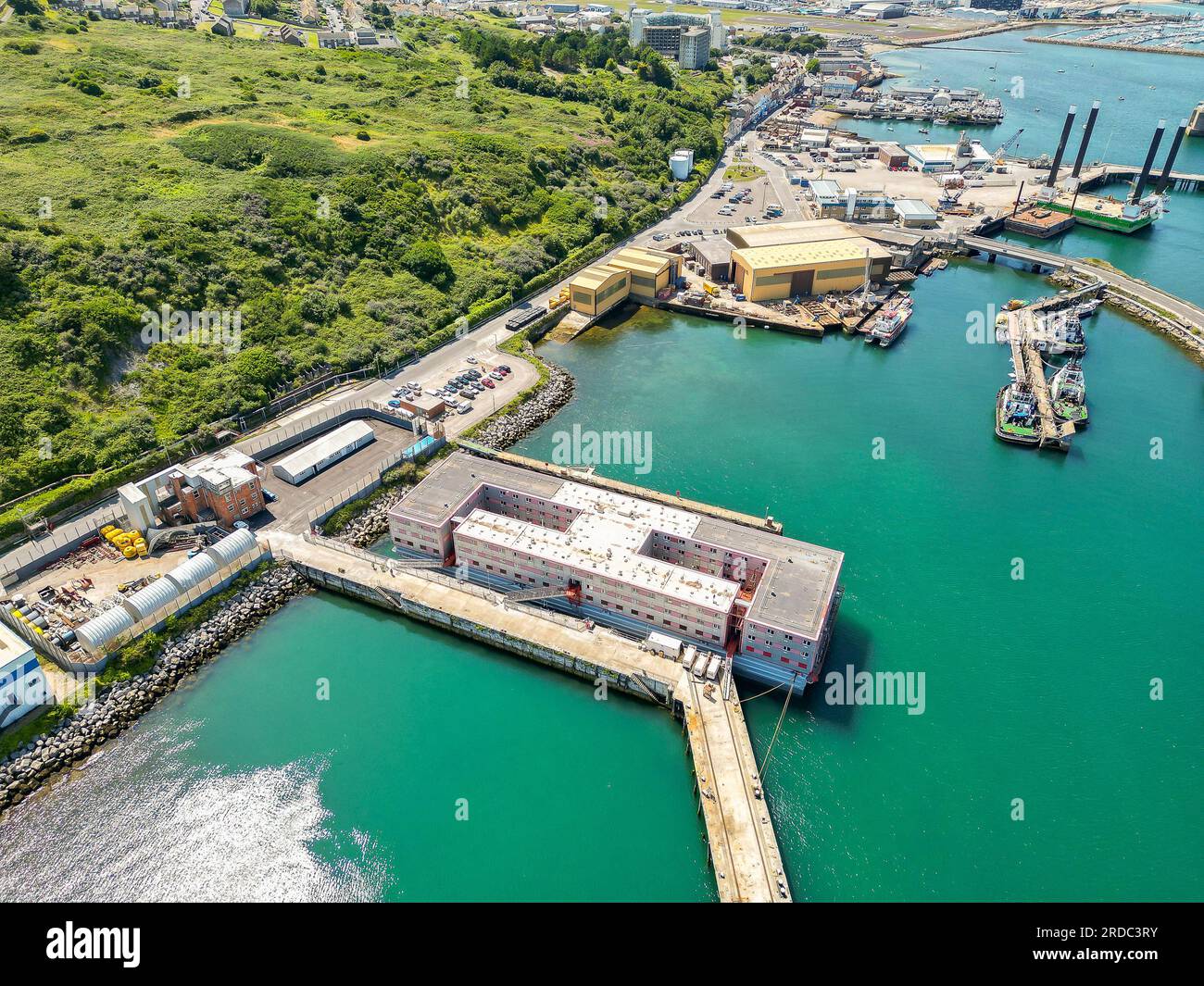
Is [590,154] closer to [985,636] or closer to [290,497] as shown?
[290,497]

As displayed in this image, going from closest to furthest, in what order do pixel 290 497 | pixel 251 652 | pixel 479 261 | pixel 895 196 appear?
pixel 251 652, pixel 290 497, pixel 479 261, pixel 895 196

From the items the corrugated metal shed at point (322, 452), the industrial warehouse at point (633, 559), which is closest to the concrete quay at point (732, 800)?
the industrial warehouse at point (633, 559)

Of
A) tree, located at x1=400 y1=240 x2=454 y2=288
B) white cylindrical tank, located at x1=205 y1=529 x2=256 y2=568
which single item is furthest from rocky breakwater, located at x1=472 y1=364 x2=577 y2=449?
white cylindrical tank, located at x1=205 y1=529 x2=256 y2=568

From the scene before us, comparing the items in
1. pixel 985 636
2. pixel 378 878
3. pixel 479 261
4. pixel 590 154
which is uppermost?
pixel 590 154

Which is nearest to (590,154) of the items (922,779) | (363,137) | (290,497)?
(363,137)

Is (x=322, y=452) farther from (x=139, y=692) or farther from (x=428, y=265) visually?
(x=428, y=265)

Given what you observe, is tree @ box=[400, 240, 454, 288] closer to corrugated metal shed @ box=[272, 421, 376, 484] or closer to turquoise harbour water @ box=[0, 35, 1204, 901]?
corrugated metal shed @ box=[272, 421, 376, 484]
